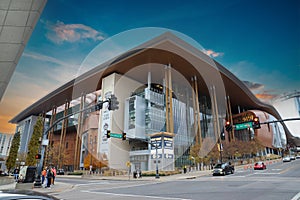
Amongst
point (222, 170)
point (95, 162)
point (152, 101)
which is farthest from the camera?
point (152, 101)

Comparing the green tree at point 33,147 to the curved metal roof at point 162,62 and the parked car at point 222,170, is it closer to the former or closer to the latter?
the parked car at point 222,170

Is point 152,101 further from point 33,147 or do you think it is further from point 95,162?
point 33,147

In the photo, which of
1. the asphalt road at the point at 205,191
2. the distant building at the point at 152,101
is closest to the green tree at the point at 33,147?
the asphalt road at the point at 205,191

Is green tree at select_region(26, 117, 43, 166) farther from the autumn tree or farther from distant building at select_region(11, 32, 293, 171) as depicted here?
the autumn tree

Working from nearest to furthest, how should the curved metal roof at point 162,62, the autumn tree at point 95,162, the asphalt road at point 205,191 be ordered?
the asphalt road at point 205,191 → the autumn tree at point 95,162 → the curved metal roof at point 162,62

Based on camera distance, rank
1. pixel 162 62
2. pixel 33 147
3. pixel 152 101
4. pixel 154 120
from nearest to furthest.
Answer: pixel 33 147, pixel 154 120, pixel 152 101, pixel 162 62

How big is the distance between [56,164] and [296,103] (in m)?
77.5

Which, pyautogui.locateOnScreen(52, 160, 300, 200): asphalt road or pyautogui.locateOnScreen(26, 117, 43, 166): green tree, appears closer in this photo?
pyautogui.locateOnScreen(52, 160, 300, 200): asphalt road

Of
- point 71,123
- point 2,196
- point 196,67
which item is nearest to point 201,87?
point 196,67

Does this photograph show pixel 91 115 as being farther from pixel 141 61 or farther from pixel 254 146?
pixel 254 146

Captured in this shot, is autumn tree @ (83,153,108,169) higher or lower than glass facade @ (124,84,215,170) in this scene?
lower

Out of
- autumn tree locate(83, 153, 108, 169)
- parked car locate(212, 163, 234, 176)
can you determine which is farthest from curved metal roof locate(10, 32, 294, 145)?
parked car locate(212, 163, 234, 176)

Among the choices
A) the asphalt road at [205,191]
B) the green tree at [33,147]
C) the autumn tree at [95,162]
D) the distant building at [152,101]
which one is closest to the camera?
the asphalt road at [205,191]

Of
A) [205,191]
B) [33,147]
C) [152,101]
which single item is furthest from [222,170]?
[152,101]
